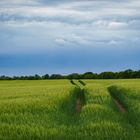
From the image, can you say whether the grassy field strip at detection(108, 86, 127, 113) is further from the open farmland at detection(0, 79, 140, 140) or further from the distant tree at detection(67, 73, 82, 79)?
the distant tree at detection(67, 73, 82, 79)

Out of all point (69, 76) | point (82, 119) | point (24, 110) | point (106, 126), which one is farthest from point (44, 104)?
point (69, 76)

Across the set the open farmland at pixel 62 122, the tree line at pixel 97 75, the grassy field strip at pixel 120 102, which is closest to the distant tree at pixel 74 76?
the tree line at pixel 97 75

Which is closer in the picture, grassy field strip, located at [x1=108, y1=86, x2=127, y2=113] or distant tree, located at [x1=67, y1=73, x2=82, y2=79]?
grassy field strip, located at [x1=108, y1=86, x2=127, y2=113]

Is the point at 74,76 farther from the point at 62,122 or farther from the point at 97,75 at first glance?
the point at 62,122

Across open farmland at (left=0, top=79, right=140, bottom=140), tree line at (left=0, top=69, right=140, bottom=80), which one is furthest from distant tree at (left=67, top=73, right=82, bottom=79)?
open farmland at (left=0, top=79, right=140, bottom=140)

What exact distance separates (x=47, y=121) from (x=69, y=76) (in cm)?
7957

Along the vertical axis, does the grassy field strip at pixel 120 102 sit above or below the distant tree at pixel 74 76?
below

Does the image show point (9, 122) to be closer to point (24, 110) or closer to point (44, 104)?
point (24, 110)

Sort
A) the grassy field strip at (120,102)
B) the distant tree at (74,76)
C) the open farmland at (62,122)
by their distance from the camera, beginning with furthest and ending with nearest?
the distant tree at (74,76), the grassy field strip at (120,102), the open farmland at (62,122)

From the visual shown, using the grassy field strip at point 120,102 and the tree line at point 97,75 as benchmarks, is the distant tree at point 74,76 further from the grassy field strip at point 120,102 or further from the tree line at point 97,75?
the grassy field strip at point 120,102

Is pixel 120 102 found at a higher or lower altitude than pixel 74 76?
lower

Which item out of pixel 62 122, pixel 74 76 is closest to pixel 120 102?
pixel 62 122

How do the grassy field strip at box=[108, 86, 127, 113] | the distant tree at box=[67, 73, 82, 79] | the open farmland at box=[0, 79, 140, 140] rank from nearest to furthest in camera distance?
the open farmland at box=[0, 79, 140, 140]
the grassy field strip at box=[108, 86, 127, 113]
the distant tree at box=[67, 73, 82, 79]

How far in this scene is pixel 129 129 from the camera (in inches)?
687
